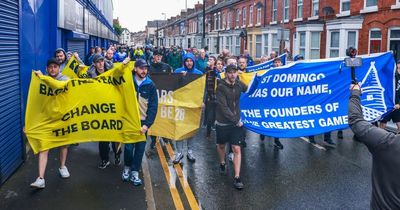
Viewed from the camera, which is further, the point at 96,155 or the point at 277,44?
the point at 277,44

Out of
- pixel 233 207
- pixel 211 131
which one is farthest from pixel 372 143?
pixel 211 131

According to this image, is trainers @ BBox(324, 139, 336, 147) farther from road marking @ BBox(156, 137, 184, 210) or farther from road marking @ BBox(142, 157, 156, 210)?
road marking @ BBox(142, 157, 156, 210)

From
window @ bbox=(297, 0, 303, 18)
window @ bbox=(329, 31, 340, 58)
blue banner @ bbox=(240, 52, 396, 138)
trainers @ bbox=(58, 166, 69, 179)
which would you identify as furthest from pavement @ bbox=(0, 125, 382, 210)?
window @ bbox=(297, 0, 303, 18)

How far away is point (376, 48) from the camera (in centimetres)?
2006

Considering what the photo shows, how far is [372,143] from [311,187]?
3828mm

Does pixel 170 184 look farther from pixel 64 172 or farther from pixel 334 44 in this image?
pixel 334 44

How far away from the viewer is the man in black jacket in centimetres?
299

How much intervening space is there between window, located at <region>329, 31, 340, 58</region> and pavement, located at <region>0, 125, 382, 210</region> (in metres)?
15.0

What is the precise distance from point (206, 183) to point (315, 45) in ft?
66.0

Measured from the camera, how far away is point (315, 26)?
2470 centimetres

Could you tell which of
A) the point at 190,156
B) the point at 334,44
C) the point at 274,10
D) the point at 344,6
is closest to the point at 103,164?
the point at 190,156

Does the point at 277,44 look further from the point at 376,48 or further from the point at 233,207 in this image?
the point at 233,207

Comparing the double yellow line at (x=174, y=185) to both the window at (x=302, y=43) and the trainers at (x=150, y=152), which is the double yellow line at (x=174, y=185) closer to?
the trainers at (x=150, y=152)

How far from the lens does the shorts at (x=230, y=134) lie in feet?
22.8
